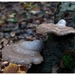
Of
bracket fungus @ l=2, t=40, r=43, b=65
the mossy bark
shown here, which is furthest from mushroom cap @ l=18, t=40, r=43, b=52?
the mossy bark

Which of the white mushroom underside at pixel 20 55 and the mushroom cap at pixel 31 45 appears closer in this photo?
the white mushroom underside at pixel 20 55

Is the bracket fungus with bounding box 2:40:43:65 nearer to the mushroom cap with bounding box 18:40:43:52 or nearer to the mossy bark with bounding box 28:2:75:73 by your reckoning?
the mushroom cap with bounding box 18:40:43:52

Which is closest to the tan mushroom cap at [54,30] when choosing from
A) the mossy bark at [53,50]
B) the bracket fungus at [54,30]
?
the bracket fungus at [54,30]

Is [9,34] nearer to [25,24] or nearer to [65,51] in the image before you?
[25,24]

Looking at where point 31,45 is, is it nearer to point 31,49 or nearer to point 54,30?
point 31,49

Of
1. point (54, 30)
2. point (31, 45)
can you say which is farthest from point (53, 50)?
point (54, 30)

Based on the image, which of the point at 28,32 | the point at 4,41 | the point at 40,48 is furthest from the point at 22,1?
the point at 40,48

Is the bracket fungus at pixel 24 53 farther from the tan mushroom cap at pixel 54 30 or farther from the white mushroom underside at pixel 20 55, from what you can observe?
the tan mushroom cap at pixel 54 30
